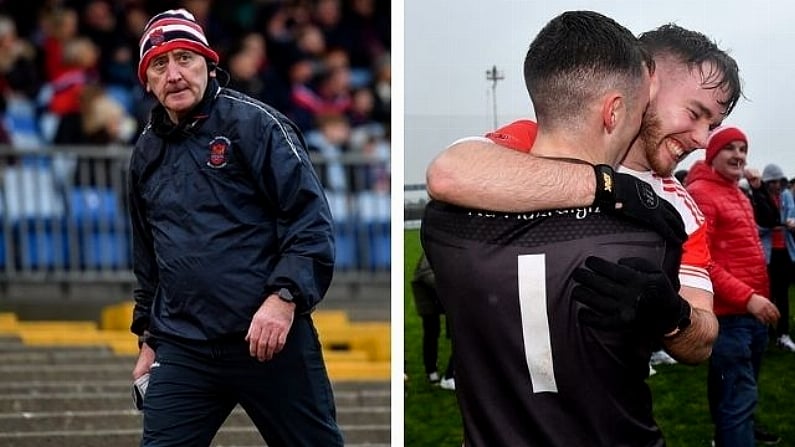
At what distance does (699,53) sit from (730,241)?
0.65 m

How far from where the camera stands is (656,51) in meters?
2.20

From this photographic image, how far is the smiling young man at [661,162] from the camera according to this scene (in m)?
1.74

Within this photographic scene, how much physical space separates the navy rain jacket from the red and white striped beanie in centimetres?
14

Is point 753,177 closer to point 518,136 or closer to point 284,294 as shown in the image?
point 518,136

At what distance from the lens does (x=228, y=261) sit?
237 cm

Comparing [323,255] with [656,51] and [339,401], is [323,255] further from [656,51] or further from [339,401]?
[339,401]

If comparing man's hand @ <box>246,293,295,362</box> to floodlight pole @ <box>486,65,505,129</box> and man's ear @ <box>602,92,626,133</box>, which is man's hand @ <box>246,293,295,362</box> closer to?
floodlight pole @ <box>486,65,505,129</box>

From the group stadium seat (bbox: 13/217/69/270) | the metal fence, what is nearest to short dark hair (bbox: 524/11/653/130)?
the metal fence

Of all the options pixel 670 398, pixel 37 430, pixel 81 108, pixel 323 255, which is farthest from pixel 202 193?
pixel 81 108

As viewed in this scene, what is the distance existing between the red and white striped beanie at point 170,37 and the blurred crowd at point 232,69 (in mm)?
1656

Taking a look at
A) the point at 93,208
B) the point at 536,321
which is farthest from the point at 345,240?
the point at 536,321

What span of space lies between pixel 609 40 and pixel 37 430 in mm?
2732

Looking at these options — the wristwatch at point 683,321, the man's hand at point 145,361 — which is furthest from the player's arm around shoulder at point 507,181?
the man's hand at point 145,361

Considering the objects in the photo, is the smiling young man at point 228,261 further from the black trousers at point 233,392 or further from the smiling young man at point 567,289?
the smiling young man at point 567,289
